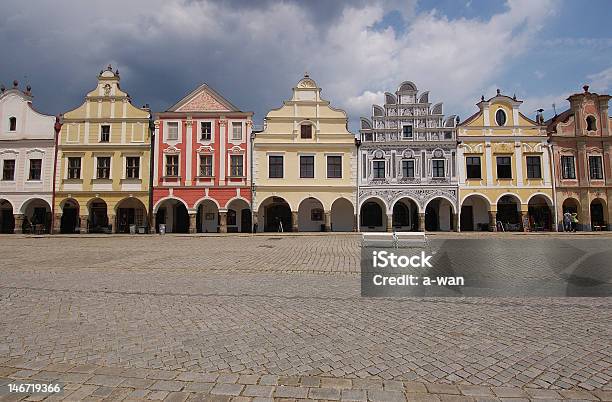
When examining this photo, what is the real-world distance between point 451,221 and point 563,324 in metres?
28.6

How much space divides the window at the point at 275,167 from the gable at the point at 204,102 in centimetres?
513

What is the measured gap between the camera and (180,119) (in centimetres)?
3162

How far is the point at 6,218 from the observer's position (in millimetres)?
33344

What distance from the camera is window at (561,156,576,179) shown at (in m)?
31.5

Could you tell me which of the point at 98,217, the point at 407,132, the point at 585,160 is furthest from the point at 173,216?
the point at 585,160

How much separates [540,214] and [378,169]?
1463 cm

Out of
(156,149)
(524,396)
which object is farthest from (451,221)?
(524,396)

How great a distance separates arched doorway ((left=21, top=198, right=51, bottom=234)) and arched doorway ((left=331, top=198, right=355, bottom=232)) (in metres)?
24.2

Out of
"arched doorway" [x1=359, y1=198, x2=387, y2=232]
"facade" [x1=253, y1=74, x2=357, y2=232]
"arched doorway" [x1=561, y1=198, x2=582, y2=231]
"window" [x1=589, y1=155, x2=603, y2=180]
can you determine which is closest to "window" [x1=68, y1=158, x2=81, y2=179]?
"facade" [x1=253, y1=74, x2=357, y2=232]

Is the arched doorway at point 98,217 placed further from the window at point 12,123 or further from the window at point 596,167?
the window at point 596,167

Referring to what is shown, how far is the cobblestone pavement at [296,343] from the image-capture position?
3.46 meters

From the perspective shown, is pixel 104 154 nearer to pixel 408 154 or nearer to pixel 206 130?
pixel 206 130

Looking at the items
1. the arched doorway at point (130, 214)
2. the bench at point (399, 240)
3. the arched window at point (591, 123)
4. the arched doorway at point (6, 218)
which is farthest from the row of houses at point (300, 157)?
the bench at point (399, 240)

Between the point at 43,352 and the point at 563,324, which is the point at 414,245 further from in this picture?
the point at 43,352
